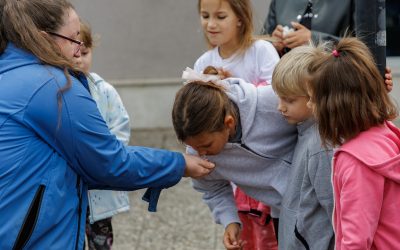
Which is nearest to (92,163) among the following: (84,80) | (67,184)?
(67,184)

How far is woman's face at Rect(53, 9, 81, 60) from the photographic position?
123 inches

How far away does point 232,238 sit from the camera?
12.0ft

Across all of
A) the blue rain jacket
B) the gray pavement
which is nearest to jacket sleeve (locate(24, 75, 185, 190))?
the blue rain jacket

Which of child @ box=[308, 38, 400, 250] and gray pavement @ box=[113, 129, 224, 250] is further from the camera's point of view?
gray pavement @ box=[113, 129, 224, 250]

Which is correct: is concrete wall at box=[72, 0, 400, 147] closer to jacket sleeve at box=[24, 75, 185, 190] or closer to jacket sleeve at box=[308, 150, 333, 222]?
jacket sleeve at box=[24, 75, 185, 190]

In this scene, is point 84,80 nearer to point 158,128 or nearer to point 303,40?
point 303,40

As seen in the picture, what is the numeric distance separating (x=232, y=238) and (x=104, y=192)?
3.18 ft

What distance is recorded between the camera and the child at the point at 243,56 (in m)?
3.97

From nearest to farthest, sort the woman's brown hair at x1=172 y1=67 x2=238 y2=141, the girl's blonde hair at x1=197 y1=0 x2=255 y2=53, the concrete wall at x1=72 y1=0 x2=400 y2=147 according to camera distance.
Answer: the woman's brown hair at x1=172 y1=67 x2=238 y2=141, the girl's blonde hair at x1=197 y1=0 x2=255 y2=53, the concrete wall at x1=72 y1=0 x2=400 y2=147

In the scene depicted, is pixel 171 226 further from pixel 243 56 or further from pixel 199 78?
pixel 199 78

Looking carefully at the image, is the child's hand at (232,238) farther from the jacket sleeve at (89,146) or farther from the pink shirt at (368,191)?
the pink shirt at (368,191)

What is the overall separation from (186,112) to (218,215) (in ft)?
2.16

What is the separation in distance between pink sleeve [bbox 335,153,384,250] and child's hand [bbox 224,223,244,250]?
3.05 feet

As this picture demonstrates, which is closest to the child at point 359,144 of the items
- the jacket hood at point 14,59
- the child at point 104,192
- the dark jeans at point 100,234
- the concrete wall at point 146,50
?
the jacket hood at point 14,59
